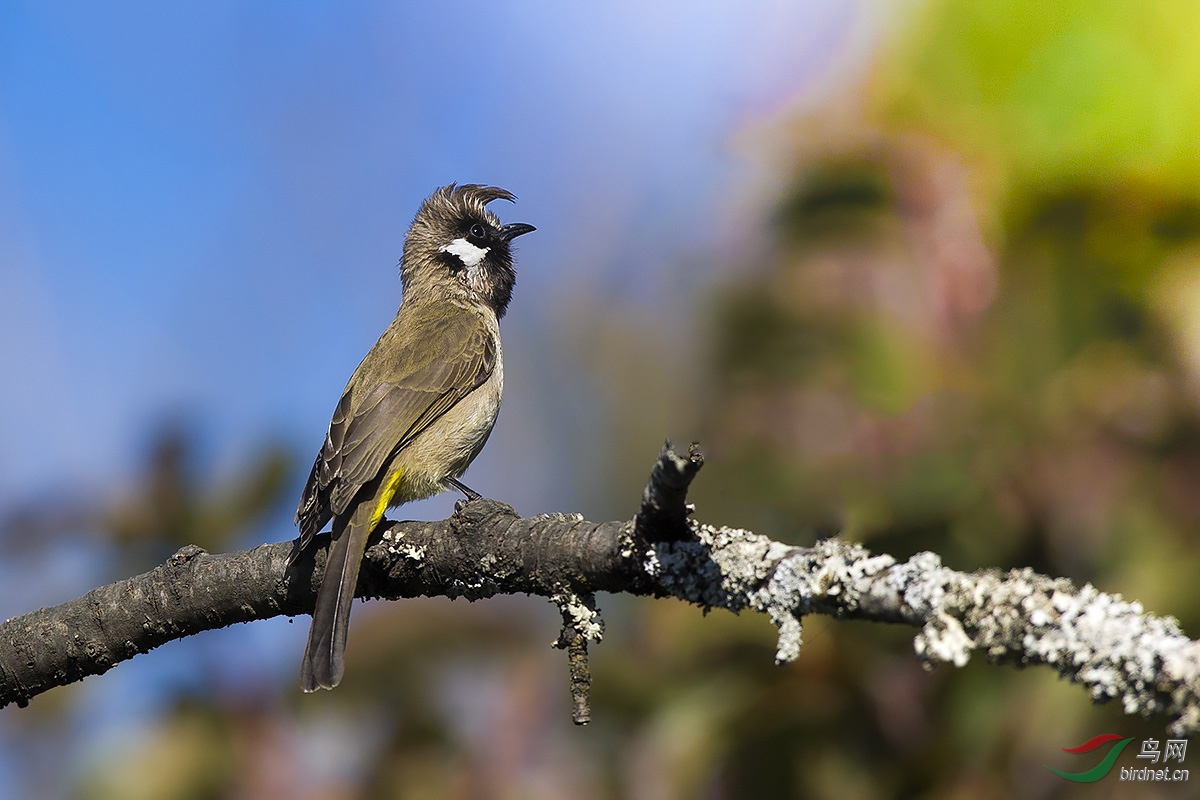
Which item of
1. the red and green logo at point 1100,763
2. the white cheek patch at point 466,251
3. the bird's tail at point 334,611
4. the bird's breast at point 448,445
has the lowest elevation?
the red and green logo at point 1100,763

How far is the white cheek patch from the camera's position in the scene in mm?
5547

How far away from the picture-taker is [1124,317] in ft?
8.02

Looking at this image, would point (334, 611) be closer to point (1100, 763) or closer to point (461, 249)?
point (1100, 763)

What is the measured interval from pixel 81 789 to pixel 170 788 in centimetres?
29

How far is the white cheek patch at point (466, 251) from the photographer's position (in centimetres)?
555

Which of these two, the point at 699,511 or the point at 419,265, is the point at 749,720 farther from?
the point at 419,265

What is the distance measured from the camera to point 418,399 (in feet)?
13.9

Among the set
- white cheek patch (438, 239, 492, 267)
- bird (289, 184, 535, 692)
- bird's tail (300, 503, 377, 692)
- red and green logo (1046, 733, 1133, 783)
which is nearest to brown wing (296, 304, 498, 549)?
bird (289, 184, 535, 692)

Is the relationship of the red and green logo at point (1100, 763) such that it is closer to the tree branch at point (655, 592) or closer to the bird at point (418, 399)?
the tree branch at point (655, 592)

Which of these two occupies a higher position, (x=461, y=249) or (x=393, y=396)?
(x=461, y=249)

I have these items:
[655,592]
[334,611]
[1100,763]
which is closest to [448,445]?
[334,611]

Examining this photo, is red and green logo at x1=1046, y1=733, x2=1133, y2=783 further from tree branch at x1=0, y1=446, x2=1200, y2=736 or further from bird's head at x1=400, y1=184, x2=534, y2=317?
Answer: bird's head at x1=400, y1=184, x2=534, y2=317

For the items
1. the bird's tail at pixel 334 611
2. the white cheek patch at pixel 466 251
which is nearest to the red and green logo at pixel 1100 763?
the bird's tail at pixel 334 611

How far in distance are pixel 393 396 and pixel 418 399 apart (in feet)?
0.34
